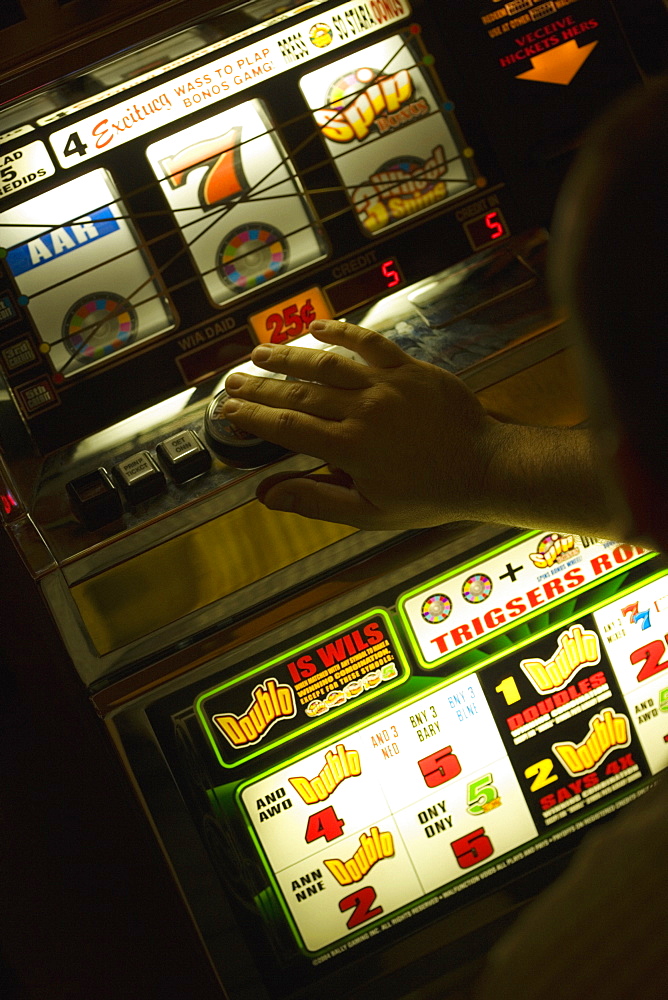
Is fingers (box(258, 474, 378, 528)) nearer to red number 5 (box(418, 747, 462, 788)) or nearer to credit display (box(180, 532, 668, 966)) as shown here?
credit display (box(180, 532, 668, 966))

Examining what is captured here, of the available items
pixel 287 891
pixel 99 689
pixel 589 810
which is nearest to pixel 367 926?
→ pixel 287 891

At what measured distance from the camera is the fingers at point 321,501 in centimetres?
147

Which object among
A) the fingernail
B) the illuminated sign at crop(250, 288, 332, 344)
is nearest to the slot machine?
the illuminated sign at crop(250, 288, 332, 344)

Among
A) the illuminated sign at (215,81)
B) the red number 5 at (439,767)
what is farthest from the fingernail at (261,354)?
the red number 5 at (439,767)

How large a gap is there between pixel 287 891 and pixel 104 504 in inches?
32.1

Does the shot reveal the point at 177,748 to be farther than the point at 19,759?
No

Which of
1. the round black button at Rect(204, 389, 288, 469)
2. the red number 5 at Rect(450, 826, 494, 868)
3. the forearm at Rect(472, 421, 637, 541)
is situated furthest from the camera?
the red number 5 at Rect(450, 826, 494, 868)

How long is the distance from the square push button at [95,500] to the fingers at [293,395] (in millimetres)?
295

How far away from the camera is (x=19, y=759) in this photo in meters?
2.19

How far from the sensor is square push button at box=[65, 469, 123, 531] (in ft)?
4.82

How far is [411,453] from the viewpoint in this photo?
1455mm

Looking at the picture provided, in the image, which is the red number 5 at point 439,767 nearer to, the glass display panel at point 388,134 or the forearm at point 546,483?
the forearm at point 546,483

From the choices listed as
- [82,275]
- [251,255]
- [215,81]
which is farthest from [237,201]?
[82,275]

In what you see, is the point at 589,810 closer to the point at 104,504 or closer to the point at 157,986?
the point at 104,504
